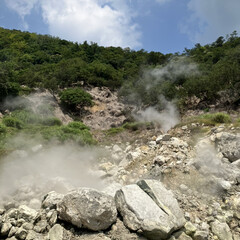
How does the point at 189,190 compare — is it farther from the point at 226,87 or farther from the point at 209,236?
the point at 226,87

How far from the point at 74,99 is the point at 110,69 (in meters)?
12.2

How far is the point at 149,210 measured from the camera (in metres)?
4.27

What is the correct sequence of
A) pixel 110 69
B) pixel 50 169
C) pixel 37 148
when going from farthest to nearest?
pixel 110 69 → pixel 37 148 → pixel 50 169

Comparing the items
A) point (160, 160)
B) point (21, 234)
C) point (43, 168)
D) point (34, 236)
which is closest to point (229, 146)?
point (160, 160)

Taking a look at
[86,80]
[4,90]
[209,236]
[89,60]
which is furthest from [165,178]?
[89,60]

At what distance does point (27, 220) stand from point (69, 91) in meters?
24.3

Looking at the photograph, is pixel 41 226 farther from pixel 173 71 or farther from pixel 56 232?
pixel 173 71

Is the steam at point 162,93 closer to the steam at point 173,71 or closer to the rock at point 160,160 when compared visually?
the steam at point 173,71

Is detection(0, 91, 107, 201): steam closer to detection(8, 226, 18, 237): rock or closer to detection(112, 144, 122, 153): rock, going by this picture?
detection(112, 144, 122, 153): rock

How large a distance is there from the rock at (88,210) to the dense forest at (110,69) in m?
20.9

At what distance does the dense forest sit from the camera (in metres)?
23.3

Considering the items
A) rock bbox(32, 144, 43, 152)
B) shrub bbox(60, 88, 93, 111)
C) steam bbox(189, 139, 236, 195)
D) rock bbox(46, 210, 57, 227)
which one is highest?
shrub bbox(60, 88, 93, 111)

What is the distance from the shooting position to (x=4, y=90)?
23141mm

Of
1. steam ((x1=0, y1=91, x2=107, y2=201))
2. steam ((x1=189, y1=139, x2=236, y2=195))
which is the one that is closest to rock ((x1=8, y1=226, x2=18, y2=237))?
steam ((x1=0, y1=91, x2=107, y2=201))
